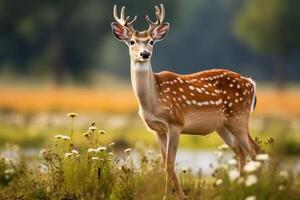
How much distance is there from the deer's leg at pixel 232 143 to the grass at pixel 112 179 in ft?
1.74

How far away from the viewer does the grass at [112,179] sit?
10.5 metres

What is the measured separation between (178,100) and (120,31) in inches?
37.8

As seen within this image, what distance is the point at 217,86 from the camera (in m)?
12.8

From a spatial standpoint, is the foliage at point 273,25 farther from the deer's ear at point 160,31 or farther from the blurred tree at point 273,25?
the deer's ear at point 160,31

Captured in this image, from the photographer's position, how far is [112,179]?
11.8 meters

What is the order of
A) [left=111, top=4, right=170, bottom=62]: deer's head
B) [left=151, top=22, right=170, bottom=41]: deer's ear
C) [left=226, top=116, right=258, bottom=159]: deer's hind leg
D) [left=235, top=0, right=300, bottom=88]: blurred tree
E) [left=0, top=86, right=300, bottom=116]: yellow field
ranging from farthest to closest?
[left=235, top=0, right=300, bottom=88]: blurred tree, [left=0, top=86, right=300, bottom=116]: yellow field, [left=226, top=116, right=258, bottom=159]: deer's hind leg, [left=151, top=22, right=170, bottom=41]: deer's ear, [left=111, top=4, right=170, bottom=62]: deer's head

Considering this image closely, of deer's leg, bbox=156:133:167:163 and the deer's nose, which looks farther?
deer's leg, bbox=156:133:167:163

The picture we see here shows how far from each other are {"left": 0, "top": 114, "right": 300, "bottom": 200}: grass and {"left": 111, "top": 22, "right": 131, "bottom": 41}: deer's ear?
38.0 inches

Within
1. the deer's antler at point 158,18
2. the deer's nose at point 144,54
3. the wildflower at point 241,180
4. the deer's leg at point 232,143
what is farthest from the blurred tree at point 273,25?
the wildflower at point 241,180

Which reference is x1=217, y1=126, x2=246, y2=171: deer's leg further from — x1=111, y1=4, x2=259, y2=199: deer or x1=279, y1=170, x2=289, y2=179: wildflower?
Result: x1=279, y1=170, x2=289, y2=179: wildflower

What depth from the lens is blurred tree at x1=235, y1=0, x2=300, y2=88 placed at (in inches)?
2315

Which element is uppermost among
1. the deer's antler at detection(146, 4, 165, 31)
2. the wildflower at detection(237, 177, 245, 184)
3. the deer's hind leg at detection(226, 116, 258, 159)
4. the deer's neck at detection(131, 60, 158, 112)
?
the deer's antler at detection(146, 4, 165, 31)

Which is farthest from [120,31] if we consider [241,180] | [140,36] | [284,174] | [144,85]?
[241,180]

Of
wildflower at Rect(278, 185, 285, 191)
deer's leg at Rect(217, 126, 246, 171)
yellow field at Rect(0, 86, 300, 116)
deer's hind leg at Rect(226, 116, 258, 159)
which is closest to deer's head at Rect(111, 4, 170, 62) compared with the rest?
deer's hind leg at Rect(226, 116, 258, 159)
